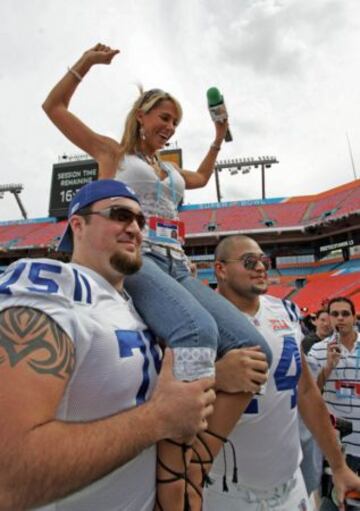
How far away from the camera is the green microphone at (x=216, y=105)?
2.13 m

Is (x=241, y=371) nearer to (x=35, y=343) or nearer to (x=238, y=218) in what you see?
(x=35, y=343)

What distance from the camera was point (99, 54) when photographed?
174cm

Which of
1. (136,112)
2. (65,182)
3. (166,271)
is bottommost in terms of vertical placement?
(166,271)

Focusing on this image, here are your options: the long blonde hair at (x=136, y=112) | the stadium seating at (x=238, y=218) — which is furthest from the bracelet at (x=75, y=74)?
the stadium seating at (x=238, y=218)

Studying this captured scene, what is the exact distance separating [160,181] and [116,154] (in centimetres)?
26

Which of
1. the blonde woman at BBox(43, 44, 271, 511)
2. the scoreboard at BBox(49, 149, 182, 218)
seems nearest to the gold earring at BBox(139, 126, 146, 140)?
the blonde woman at BBox(43, 44, 271, 511)

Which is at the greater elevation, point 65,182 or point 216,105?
point 65,182

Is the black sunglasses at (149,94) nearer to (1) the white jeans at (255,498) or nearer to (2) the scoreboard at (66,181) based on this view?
(1) the white jeans at (255,498)

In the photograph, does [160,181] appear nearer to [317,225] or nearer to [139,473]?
[139,473]

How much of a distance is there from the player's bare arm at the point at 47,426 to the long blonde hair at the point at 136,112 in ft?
3.77

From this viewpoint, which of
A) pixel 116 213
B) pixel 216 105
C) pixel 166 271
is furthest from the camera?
pixel 216 105

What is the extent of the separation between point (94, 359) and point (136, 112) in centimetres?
133

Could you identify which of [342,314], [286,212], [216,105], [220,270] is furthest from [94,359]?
[286,212]

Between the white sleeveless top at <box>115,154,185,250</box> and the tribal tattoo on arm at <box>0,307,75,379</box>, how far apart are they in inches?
32.7
